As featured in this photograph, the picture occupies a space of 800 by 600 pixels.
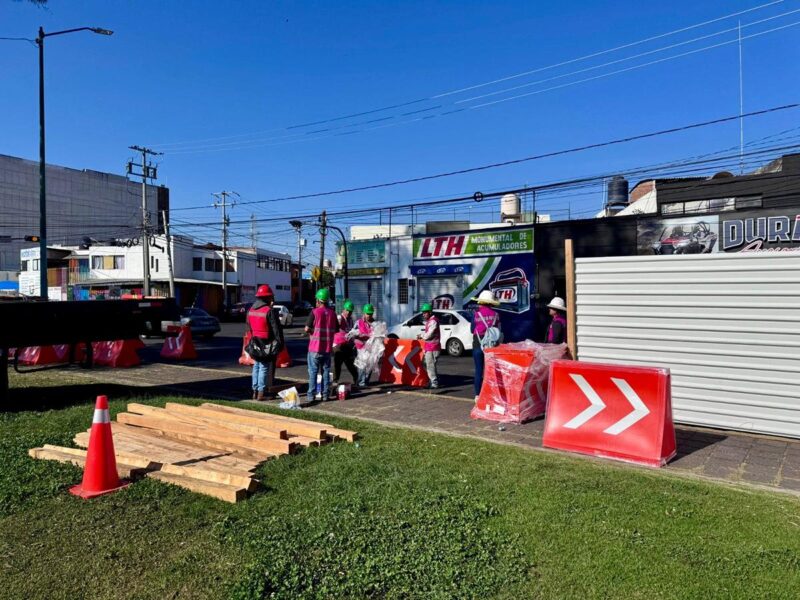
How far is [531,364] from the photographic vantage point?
7.53 m

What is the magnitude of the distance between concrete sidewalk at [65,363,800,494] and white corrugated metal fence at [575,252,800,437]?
38 cm

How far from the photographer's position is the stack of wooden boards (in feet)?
15.7

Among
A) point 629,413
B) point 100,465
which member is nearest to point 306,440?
point 100,465

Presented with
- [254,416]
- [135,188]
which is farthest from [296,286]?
[254,416]

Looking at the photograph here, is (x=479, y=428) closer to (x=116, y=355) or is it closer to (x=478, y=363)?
(x=478, y=363)

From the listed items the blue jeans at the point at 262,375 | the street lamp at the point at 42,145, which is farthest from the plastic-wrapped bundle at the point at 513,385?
the street lamp at the point at 42,145

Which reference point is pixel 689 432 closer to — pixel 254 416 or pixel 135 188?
pixel 254 416

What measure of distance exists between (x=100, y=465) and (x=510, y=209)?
3057 cm

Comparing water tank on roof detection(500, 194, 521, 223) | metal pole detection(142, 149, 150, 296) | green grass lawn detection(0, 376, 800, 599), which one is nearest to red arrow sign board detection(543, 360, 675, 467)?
green grass lawn detection(0, 376, 800, 599)

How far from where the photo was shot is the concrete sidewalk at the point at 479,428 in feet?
18.0

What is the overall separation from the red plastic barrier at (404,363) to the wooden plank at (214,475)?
6101mm

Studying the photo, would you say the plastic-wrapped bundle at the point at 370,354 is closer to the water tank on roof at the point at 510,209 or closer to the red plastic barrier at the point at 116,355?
the red plastic barrier at the point at 116,355

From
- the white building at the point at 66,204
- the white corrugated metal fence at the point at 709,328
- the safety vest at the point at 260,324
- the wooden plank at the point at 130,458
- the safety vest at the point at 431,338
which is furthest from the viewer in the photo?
the white building at the point at 66,204

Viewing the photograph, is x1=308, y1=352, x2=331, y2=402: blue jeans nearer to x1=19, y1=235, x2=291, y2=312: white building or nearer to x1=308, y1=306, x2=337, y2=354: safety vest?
x1=308, y1=306, x2=337, y2=354: safety vest
